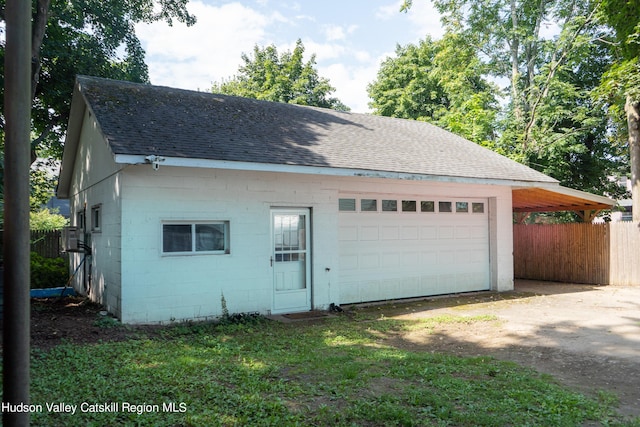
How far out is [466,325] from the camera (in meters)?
8.47

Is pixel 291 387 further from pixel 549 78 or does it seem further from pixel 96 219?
pixel 549 78

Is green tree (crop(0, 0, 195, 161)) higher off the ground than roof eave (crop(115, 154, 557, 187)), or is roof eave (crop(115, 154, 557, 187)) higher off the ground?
green tree (crop(0, 0, 195, 161))

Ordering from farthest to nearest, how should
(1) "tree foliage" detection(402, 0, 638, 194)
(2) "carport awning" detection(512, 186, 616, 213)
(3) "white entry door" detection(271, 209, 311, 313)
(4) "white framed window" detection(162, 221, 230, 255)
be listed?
(1) "tree foliage" detection(402, 0, 638, 194) < (2) "carport awning" detection(512, 186, 616, 213) < (3) "white entry door" detection(271, 209, 311, 313) < (4) "white framed window" detection(162, 221, 230, 255)

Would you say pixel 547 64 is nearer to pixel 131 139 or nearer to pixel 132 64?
pixel 132 64

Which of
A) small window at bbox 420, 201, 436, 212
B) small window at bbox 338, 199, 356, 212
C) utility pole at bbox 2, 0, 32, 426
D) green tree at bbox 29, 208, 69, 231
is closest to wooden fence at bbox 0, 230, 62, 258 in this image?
green tree at bbox 29, 208, 69, 231

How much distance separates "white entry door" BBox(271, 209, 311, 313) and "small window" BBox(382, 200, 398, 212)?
7.07 feet

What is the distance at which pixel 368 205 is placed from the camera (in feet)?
35.5

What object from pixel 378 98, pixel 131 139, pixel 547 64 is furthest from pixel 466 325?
pixel 378 98

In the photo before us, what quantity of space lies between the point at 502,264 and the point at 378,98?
67.0 ft

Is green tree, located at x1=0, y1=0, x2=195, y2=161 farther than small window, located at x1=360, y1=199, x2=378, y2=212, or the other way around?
green tree, located at x1=0, y1=0, x2=195, y2=161

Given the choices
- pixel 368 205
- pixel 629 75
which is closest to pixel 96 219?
pixel 368 205

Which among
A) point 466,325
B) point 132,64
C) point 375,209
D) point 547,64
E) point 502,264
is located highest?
point 547,64

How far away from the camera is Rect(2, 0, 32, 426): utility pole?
232 cm

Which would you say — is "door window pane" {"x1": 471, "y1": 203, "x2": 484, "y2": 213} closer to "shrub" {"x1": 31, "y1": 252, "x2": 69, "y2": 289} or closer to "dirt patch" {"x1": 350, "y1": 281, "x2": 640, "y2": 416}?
"dirt patch" {"x1": 350, "y1": 281, "x2": 640, "y2": 416}
